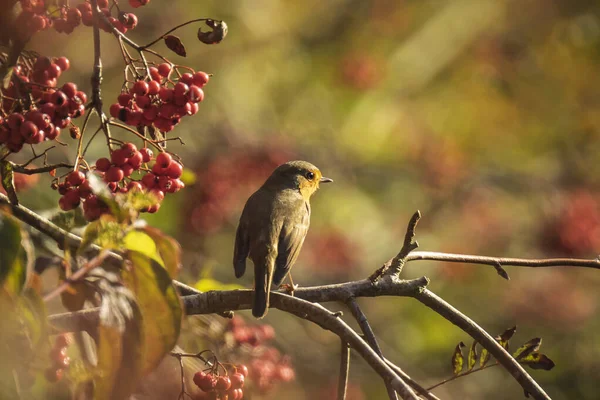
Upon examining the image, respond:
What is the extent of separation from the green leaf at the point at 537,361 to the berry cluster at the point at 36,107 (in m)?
1.35

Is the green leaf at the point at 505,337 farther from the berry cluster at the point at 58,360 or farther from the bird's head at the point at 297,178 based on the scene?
the bird's head at the point at 297,178

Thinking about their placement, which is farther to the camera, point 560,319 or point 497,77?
point 497,77

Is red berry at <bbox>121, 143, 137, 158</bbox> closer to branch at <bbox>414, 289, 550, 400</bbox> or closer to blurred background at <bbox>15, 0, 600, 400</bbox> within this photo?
branch at <bbox>414, 289, 550, 400</bbox>

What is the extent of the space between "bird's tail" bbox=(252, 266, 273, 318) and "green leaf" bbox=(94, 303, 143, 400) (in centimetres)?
96

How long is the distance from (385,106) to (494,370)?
12.5 feet

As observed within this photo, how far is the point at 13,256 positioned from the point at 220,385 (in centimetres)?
114

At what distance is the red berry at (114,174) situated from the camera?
203cm

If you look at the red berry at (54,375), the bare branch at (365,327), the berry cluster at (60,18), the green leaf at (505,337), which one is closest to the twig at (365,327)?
the bare branch at (365,327)

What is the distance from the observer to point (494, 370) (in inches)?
283

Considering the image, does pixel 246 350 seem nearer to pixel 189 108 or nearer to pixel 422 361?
pixel 189 108

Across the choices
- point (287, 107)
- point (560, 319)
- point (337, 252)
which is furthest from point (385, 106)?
point (560, 319)

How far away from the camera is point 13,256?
1.38 metres

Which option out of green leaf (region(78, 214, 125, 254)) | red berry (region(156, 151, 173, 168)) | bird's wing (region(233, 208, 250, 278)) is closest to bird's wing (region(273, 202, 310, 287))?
bird's wing (region(233, 208, 250, 278))

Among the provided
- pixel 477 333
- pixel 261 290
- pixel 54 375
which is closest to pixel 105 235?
pixel 54 375
